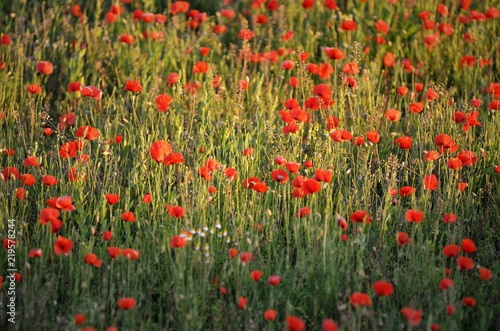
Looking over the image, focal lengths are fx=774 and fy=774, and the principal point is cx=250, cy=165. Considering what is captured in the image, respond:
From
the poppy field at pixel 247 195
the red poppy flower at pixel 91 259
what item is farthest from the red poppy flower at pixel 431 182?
the red poppy flower at pixel 91 259

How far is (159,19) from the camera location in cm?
485

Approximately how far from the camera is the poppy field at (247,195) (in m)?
2.83

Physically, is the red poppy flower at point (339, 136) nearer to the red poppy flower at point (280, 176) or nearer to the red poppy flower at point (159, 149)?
the red poppy flower at point (280, 176)

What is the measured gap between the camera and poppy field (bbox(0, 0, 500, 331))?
2.83 metres

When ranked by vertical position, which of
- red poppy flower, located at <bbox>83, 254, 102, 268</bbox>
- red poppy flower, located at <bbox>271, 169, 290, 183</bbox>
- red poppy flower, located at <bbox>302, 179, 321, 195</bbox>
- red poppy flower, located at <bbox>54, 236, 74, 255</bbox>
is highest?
red poppy flower, located at <bbox>302, 179, 321, 195</bbox>

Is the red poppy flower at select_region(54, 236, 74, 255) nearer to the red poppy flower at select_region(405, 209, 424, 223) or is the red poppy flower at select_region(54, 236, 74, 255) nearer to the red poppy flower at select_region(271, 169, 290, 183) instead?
the red poppy flower at select_region(271, 169, 290, 183)

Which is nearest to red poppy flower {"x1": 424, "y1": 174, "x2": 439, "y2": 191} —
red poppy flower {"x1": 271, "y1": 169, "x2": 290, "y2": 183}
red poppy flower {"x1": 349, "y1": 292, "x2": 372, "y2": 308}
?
red poppy flower {"x1": 271, "y1": 169, "x2": 290, "y2": 183}

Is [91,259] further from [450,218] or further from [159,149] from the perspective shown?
[450,218]

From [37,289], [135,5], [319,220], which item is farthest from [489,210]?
[135,5]

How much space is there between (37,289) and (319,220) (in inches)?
46.1

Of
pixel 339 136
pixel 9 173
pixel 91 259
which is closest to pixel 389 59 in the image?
pixel 339 136

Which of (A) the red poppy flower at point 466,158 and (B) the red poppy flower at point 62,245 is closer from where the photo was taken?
(B) the red poppy flower at point 62,245

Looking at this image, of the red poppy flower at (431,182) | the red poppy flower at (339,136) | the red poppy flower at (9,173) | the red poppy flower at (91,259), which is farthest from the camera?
the red poppy flower at (339,136)

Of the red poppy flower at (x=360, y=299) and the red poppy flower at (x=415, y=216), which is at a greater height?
the red poppy flower at (x=415, y=216)
